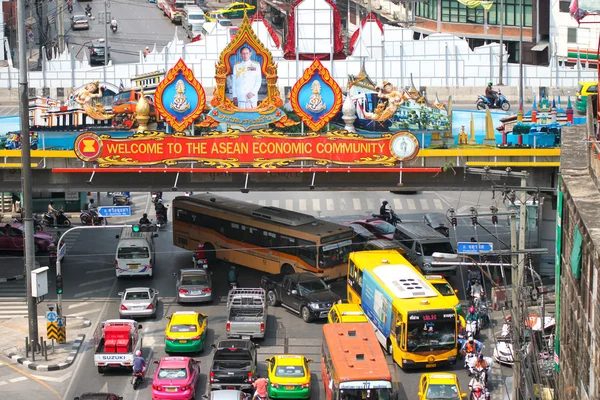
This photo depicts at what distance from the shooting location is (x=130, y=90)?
204 ft

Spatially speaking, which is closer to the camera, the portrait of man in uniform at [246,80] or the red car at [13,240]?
the portrait of man in uniform at [246,80]

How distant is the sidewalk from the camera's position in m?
50.5

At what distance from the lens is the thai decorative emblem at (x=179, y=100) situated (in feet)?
195

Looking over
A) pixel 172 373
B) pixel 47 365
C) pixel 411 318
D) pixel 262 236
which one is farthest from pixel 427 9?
pixel 172 373

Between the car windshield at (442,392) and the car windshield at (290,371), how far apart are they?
507 cm

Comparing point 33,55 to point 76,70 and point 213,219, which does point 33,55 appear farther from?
point 213,219

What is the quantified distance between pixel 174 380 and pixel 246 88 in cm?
1958

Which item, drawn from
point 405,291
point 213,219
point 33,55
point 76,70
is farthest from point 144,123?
point 33,55

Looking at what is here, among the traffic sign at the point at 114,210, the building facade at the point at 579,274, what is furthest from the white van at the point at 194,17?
the building facade at the point at 579,274

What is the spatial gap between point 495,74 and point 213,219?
143ft

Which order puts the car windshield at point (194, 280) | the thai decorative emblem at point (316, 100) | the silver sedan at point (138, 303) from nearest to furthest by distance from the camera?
the silver sedan at point (138, 303), the car windshield at point (194, 280), the thai decorative emblem at point (316, 100)

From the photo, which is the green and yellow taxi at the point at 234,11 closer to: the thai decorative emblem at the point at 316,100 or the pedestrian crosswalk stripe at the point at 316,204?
the pedestrian crosswalk stripe at the point at 316,204

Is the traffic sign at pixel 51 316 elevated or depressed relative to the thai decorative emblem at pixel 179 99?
depressed

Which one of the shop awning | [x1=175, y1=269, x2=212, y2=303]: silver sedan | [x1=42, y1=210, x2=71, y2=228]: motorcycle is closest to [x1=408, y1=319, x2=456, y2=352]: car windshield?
[x1=175, y1=269, x2=212, y2=303]: silver sedan
